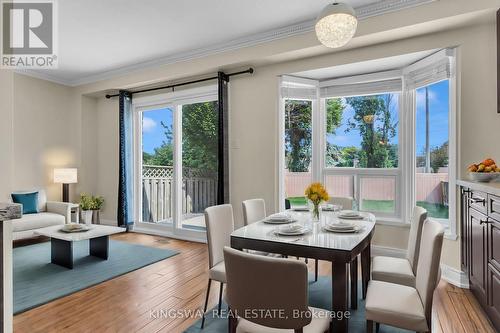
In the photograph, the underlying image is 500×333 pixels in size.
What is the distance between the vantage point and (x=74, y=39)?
12.9 ft

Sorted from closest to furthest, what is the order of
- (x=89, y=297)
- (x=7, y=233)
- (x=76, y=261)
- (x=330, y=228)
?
(x=7, y=233) < (x=330, y=228) < (x=89, y=297) < (x=76, y=261)

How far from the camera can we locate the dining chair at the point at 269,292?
3.97ft

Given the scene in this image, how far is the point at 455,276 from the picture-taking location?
2.96m

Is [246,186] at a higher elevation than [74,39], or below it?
below

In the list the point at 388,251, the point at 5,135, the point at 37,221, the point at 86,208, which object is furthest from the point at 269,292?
the point at 86,208

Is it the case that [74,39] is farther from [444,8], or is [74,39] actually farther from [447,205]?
[447,205]

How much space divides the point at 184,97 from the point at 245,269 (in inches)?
166

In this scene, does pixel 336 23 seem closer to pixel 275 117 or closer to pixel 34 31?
pixel 275 117

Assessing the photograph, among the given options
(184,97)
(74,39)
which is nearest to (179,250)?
(184,97)

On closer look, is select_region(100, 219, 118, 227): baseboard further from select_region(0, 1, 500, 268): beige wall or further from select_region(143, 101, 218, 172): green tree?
select_region(143, 101, 218, 172): green tree

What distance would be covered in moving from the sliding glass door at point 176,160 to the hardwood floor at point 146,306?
5.47 ft

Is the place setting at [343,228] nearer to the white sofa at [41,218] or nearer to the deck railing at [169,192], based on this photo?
the deck railing at [169,192]

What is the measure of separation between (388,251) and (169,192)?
369cm

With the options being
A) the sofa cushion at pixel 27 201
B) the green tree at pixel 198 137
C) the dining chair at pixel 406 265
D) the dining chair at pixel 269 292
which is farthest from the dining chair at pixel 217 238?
the sofa cushion at pixel 27 201
